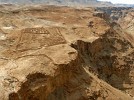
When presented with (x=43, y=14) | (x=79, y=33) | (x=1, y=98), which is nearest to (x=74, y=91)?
(x=1, y=98)

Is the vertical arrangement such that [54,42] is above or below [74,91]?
above

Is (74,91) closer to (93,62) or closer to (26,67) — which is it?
(26,67)

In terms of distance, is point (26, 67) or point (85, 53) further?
point (85, 53)

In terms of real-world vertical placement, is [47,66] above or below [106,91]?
above

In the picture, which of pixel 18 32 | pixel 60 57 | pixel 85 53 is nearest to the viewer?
pixel 60 57

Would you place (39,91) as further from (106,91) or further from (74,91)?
(106,91)

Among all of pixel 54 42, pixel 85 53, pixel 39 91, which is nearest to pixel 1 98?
pixel 39 91

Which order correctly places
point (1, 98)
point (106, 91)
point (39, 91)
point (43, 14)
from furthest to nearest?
point (43, 14) → point (106, 91) → point (39, 91) → point (1, 98)

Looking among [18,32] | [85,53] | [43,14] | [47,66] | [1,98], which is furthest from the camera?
[43,14]

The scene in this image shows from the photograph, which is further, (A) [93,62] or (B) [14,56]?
(A) [93,62]
